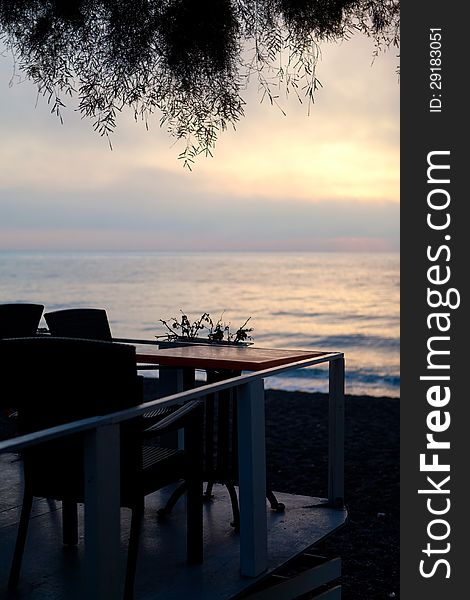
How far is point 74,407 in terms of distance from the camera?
257 centimetres

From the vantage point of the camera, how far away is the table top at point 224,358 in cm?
359

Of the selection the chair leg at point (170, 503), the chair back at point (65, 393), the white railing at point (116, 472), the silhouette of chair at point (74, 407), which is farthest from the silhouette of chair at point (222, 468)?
the chair back at point (65, 393)

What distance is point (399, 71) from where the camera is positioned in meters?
4.71

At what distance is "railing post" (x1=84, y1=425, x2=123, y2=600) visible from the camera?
7.28 feet

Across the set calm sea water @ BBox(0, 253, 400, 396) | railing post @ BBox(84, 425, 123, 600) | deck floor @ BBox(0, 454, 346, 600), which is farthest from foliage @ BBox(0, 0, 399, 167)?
calm sea water @ BBox(0, 253, 400, 396)

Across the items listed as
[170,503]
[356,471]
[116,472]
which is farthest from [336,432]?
[356,471]

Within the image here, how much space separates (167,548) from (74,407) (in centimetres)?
110

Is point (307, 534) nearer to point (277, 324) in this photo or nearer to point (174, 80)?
point (174, 80)

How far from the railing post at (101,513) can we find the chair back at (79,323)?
2.21 metres

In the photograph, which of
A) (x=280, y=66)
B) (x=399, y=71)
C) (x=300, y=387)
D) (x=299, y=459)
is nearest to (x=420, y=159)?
(x=399, y=71)

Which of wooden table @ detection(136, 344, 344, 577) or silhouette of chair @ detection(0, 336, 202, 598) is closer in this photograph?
silhouette of chair @ detection(0, 336, 202, 598)

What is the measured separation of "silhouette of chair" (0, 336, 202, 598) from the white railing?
0.58ft

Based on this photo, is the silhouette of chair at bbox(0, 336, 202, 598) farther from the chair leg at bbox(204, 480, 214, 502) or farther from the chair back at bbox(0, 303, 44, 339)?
the chair back at bbox(0, 303, 44, 339)

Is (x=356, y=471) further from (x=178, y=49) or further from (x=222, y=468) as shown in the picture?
(x=178, y=49)
